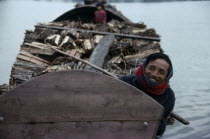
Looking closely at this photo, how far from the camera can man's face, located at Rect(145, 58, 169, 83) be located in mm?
3034

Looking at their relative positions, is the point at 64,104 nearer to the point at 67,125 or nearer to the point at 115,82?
the point at 67,125

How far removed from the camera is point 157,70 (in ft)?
9.97

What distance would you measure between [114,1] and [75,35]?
117 meters

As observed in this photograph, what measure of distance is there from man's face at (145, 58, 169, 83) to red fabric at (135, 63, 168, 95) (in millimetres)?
47

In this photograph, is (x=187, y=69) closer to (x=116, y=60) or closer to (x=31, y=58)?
(x=116, y=60)

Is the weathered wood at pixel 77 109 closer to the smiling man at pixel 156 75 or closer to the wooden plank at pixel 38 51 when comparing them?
the smiling man at pixel 156 75

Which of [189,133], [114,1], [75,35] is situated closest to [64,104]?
[75,35]

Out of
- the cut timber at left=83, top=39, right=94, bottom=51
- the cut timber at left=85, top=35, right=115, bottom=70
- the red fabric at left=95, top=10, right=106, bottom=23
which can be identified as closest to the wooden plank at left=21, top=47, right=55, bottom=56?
the cut timber at left=83, top=39, right=94, bottom=51

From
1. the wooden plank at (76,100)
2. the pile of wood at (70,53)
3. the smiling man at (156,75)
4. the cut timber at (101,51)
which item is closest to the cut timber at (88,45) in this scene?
the pile of wood at (70,53)

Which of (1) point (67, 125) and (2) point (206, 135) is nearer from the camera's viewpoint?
(1) point (67, 125)

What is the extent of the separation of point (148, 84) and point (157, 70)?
0.17 metres

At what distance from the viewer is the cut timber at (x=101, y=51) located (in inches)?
224

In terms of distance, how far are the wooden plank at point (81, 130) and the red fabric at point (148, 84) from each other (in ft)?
1.79

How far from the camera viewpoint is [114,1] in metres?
121
